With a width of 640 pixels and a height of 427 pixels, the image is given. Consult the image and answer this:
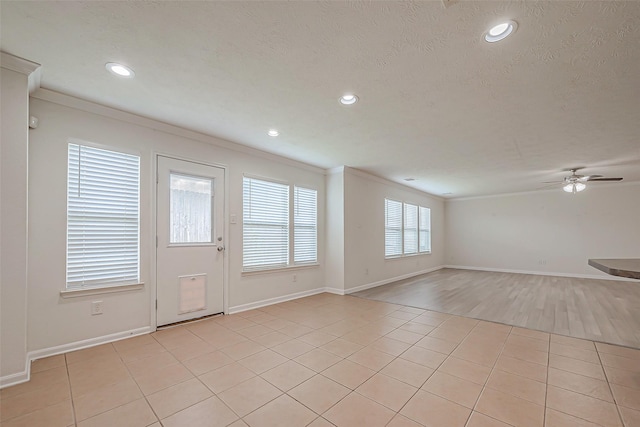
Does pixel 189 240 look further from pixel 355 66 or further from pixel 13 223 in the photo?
pixel 355 66

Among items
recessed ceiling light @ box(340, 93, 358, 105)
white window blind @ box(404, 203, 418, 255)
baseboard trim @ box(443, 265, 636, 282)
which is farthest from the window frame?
baseboard trim @ box(443, 265, 636, 282)

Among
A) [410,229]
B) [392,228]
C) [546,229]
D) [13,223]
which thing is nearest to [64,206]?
[13,223]

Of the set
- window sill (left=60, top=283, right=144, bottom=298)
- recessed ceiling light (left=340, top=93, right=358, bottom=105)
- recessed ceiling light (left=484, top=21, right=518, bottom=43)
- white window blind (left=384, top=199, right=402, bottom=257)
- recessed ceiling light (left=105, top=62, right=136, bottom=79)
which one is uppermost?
recessed ceiling light (left=105, top=62, right=136, bottom=79)

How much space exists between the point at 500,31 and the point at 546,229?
8.33 m

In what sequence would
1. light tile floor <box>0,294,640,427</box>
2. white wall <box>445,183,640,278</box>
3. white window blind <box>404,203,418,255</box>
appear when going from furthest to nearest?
white window blind <box>404,203,418,255</box>
white wall <box>445,183,640,278</box>
light tile floor <box>0,294,640,427</box>

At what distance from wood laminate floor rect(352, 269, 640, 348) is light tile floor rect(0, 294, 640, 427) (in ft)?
1.78

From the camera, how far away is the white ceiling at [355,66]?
65.1 inches

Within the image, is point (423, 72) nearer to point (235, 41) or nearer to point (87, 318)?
point (235, 41)

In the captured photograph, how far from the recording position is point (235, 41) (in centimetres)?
190

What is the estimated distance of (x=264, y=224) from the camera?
4.53m

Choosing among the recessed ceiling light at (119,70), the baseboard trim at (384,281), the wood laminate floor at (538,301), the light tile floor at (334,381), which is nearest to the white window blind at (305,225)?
the baseboard trim at (384,281)

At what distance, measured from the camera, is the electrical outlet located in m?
2.83

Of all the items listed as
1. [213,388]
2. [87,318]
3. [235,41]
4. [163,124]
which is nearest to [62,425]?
[213,388]

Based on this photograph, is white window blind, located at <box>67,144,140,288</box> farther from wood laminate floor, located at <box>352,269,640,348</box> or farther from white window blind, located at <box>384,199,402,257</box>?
white window blind, located at <box>384,199,402,257</box>
